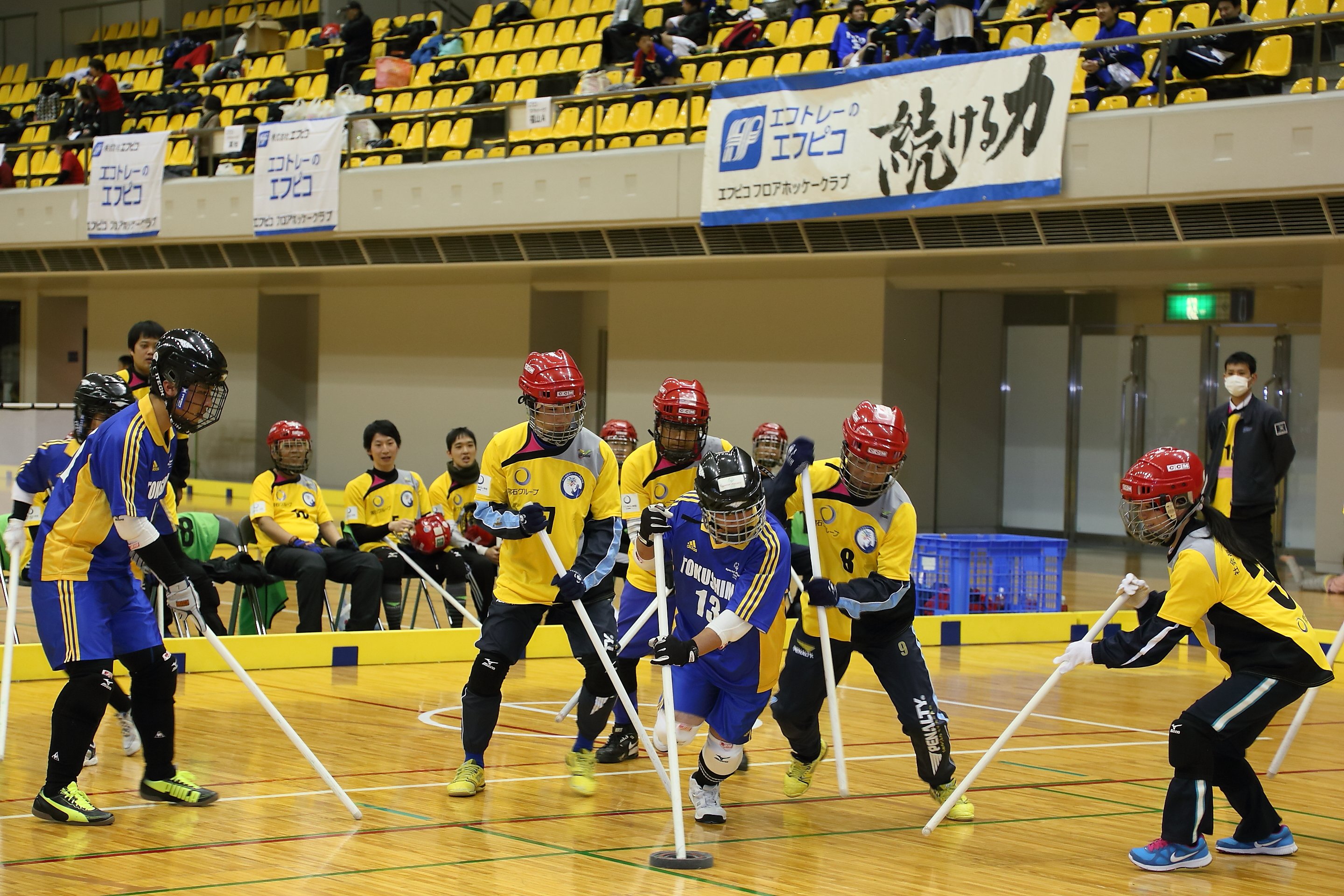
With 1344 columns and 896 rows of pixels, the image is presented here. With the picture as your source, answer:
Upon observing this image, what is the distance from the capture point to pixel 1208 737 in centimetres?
484

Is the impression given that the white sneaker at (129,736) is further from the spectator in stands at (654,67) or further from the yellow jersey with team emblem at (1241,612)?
the spectator in stands at (654,67)

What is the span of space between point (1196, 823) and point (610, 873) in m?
1.98

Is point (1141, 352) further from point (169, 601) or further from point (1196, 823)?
point (169, 601)

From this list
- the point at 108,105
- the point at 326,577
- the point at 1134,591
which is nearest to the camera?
the point at 1134,591

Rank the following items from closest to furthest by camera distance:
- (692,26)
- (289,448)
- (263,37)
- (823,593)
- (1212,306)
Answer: (823,593) < (289,448) < (1212,306) < (692,26) < (263,37)

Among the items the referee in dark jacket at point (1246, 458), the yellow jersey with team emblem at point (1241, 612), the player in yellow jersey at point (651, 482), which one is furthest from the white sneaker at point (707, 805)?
the referee in dark jacket at point (1246, 458)

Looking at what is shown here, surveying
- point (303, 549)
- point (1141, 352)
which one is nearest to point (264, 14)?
point (1141, 352)

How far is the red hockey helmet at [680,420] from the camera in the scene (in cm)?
618

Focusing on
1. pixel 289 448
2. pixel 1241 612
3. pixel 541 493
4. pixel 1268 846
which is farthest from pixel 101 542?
pixel 1268 846

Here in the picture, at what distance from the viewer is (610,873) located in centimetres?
470

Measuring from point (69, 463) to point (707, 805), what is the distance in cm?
289

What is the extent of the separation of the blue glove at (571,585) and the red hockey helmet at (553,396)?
59 cm

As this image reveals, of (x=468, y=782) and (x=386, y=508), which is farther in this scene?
(x=386, y=508)

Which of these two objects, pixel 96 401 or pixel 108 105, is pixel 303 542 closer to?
pixel 96 401
